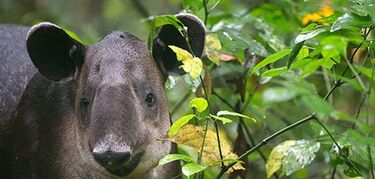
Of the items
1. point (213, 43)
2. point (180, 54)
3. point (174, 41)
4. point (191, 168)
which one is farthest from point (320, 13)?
point (191, 168)

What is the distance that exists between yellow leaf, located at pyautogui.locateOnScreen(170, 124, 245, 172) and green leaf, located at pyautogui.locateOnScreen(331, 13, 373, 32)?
3.33ft

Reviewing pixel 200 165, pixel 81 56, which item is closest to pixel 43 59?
pixel 81 56

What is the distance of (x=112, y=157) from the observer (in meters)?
4.37

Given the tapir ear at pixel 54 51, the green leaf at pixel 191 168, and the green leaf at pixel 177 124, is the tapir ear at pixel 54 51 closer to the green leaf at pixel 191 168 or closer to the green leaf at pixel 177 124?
the green leaf at pixel 177 124

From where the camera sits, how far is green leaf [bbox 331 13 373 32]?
4.39 m

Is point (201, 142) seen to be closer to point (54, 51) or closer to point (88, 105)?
point (88, 105)

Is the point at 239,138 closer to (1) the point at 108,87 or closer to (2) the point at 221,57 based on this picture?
(2) the point at 221,57

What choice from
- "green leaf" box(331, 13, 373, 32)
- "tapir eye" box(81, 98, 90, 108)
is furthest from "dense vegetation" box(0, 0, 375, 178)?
"tapir eye" box(81, 98, 90, 108)

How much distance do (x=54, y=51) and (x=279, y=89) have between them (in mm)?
2160

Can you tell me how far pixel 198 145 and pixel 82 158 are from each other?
78cm

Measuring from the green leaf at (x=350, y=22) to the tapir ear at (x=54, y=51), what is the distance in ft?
5.67

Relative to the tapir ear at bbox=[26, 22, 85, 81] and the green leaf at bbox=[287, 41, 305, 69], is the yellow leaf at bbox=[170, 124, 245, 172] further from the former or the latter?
the tapir ear at bbox=[26, 22, 85, 81]

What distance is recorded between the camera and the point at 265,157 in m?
6.45

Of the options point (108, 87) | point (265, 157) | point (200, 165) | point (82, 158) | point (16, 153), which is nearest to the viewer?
point (200, 165)
